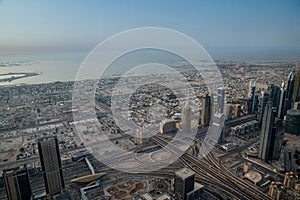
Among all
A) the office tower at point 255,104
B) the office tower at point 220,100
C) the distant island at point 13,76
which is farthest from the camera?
the distant island at point 13,76

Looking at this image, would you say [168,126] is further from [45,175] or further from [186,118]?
[45,175]

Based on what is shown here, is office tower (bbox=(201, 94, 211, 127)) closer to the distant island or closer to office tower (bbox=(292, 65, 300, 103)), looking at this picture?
office tower (bbox=(292, 65, 300, 103))

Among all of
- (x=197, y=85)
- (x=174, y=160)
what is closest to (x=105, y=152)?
(x=174, y=160)

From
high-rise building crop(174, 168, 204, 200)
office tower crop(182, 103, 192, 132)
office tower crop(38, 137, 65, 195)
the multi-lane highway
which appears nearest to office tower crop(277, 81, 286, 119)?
office tower crop(182, 103, 192, 132)

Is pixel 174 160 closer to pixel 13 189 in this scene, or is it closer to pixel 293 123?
pixel 13 189

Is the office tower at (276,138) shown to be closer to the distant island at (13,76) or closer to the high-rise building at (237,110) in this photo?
the high-rise building at (237,110)

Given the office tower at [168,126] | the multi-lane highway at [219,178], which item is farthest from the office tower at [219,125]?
the office tower at [168,126]

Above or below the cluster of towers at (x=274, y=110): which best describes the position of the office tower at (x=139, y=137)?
below

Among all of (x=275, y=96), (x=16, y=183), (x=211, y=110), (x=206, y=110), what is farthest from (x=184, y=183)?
(x=275, y=96)
